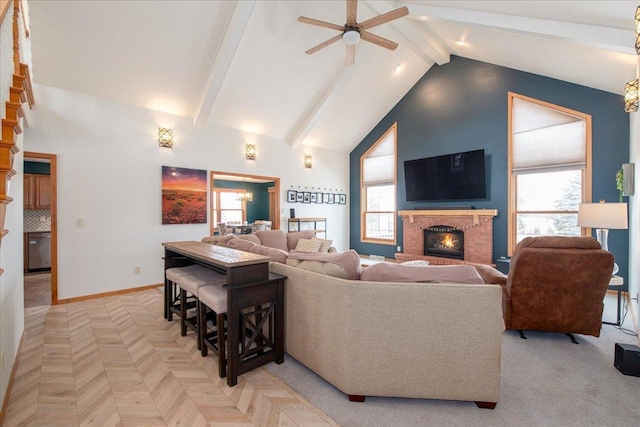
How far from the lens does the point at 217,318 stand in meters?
2.19

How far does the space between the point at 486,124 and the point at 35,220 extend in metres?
9.34

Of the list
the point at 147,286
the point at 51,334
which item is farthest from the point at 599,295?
the point at 147,286

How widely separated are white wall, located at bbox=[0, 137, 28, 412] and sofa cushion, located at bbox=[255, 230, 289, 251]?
10.0 feet

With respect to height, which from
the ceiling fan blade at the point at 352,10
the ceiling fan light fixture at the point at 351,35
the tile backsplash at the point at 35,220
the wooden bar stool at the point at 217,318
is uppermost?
the ceiling fan blade at the point at 352,10

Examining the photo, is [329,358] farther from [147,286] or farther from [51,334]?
[147,286]

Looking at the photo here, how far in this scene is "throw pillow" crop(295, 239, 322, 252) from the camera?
5.29 meters

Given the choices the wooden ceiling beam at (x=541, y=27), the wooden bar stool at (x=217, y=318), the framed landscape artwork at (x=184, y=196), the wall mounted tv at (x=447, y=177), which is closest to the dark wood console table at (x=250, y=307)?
the wooden bar stool at (x=217, y=318)

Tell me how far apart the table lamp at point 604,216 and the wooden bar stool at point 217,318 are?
13.2ft

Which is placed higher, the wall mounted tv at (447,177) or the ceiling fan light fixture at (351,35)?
the ceiling fan light fixture at (351,35)

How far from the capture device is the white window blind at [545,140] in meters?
4.60

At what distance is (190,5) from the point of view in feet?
11.7

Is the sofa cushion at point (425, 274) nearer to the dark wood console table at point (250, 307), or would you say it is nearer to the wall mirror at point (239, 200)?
the dark wood console table at point (250, 307)

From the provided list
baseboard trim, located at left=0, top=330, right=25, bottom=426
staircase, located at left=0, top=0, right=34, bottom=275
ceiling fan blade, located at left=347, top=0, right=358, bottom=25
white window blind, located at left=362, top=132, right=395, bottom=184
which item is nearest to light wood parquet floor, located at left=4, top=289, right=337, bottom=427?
baseboard trim, located at left=0, top=330, right=25, bottom=426

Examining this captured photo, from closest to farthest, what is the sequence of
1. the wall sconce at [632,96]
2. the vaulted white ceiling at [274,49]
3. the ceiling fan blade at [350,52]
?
the wall sconce at [632,96] < the vaulted white ceiling at [274,49] < the ceiling fan blade at [350,52]
